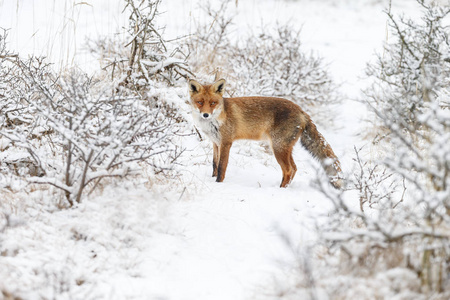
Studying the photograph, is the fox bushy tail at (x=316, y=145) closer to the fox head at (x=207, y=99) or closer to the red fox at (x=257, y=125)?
the red fox at (x=257, y=125)

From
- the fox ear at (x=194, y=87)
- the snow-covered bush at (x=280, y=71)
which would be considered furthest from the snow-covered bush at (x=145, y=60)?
the snow-covered bush at (x=280, y=71)

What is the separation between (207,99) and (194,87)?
0.33m

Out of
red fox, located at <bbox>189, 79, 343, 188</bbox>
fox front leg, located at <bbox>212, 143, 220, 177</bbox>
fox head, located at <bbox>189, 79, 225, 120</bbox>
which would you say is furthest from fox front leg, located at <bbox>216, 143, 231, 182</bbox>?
→ fox head, located at <bbox>189, 79, 225, 120</bbox>

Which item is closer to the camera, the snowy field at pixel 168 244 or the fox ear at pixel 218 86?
the snowy field at pixel 168 244

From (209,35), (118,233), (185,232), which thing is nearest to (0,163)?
A: (118,233)

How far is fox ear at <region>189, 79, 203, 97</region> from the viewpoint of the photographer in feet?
15.5

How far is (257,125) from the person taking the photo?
4.86 meters

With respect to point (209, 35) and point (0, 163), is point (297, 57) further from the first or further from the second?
point (0, 163)

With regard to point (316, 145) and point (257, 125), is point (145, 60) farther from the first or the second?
point (316, 145)

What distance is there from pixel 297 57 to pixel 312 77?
1.75ft

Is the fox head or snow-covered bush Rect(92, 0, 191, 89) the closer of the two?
the fox head

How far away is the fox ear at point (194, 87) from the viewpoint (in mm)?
4736

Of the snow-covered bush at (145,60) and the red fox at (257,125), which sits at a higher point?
the snow-covered bush at (145,60)

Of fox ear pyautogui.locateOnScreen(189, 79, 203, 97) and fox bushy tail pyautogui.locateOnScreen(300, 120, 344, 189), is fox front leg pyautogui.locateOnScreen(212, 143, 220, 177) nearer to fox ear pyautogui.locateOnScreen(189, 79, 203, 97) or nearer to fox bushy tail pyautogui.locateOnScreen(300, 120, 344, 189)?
fox ear pyautogui.locateOnScreen(189, 79, 203, 97)
